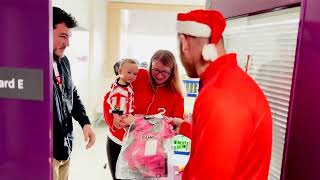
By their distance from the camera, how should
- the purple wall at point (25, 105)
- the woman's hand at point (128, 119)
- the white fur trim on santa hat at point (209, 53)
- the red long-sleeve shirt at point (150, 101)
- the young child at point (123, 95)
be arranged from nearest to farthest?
the purple wall at point (25, 105)
the white fur trim on santa hat at point (209, 53)
the woman's hand at point (128, 119)
the young child at point (123, 95)
the red long-sleeve shirt at point (150, 101)

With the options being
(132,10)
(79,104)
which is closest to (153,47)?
(132,10)

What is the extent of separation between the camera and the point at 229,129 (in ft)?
3.30

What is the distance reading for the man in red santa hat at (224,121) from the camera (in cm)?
101

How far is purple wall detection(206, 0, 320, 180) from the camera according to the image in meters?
1.06


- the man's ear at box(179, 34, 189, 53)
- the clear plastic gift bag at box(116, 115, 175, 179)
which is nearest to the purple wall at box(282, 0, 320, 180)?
the man's ear at box(179, 34, 189, 53)

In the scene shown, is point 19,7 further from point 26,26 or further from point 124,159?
point 124,159

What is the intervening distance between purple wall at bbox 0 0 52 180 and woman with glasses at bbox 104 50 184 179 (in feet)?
3.77

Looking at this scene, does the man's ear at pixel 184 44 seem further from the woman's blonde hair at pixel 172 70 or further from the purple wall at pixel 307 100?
the woman's blonde hair at pixel 172 70

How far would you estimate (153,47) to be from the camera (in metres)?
7.10

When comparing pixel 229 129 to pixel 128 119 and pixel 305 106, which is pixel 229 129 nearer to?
pixel 305 106

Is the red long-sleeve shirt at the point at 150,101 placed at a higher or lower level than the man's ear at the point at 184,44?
lower

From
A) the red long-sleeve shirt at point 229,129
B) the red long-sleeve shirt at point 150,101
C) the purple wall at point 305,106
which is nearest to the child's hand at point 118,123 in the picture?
the red long-sleeve shirt at point 150,101

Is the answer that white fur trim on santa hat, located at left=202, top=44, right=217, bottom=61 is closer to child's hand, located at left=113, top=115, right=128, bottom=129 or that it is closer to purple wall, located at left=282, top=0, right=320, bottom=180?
purple wall, located at left=282, top=0, right=320, bottom=180

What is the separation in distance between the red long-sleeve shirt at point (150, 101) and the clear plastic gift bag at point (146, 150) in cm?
34
